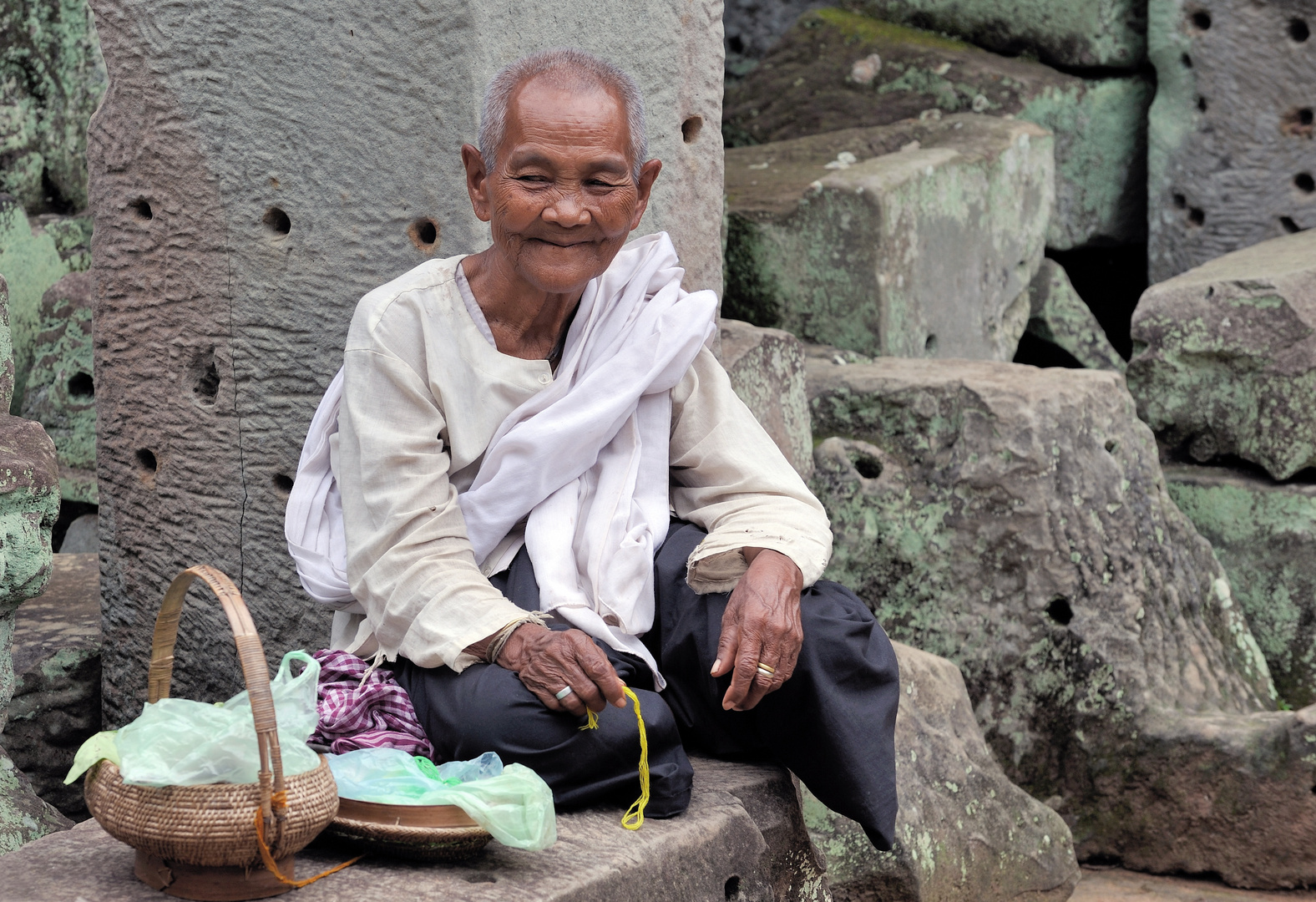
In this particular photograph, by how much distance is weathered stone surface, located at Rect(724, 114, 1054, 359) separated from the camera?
15.3ft

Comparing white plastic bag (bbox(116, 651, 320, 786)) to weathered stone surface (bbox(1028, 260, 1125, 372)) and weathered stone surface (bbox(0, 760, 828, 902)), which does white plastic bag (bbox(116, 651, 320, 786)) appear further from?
weathered stone surface (bbox(1028, 260, 1125, 372))

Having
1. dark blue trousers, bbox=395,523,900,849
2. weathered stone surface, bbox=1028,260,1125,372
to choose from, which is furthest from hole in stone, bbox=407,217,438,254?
weathered stone surface, bbox=1028,260,1125,372

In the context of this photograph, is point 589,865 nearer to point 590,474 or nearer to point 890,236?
point 590,474

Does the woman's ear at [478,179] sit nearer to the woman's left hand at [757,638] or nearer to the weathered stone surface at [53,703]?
the woman's left hand at [757,638]

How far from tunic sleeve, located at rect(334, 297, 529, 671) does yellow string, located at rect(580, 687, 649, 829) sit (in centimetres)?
19

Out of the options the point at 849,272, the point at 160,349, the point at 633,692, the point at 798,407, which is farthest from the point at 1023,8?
Result: the point at 633,692

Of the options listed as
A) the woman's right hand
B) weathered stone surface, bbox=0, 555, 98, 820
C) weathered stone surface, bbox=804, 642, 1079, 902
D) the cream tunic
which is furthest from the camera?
weathered stone surface, bbox=0, 555, 98, 820

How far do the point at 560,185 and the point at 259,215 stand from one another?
1.01 meters

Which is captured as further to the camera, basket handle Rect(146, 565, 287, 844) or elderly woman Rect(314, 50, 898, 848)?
elderly woman Rect(314, 50, 898, 848)

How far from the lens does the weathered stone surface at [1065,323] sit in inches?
238

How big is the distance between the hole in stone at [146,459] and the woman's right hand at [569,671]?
1.49m

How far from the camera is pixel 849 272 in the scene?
467 centimetres

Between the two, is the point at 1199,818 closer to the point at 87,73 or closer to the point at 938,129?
the point at 938,129

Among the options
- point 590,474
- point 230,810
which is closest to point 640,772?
point 590,474
